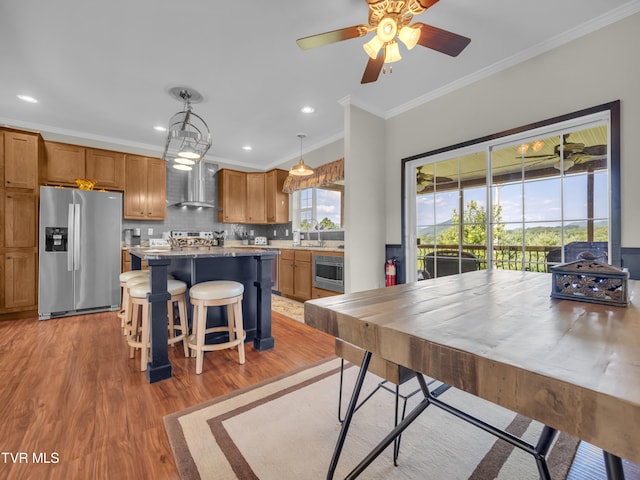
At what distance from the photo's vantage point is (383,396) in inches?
71.9

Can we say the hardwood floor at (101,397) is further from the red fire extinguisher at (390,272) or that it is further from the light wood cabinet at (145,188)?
the light wood cabinet at (145,188)

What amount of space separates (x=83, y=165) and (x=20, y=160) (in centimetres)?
71

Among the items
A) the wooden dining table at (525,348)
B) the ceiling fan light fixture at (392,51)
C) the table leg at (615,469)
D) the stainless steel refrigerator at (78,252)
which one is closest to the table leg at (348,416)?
the wooden dining table at (525,348)

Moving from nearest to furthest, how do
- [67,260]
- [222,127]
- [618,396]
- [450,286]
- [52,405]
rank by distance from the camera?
[618,396]
[450,286]
[52,405]
[67,260]
[222,127]

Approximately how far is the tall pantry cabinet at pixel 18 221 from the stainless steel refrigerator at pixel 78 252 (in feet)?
0.63

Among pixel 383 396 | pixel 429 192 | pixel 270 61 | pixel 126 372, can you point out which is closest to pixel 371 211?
pixel 429 192

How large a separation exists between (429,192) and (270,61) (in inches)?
90.5

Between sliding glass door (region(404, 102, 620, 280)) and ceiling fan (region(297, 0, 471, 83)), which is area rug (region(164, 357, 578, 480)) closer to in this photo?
sliding glass door (region(404, 102, 620, 280))

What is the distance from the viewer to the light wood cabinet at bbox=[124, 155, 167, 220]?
467cm

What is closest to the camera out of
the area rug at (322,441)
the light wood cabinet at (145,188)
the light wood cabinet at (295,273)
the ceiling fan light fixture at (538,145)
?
the area rug at (322,441)

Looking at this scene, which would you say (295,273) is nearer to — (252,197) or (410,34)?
(252,197)

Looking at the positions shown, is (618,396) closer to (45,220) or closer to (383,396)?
(383,396)

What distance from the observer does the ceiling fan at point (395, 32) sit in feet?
5.53

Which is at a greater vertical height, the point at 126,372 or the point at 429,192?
the point at 429,192
